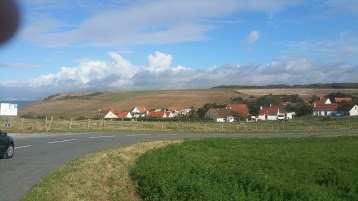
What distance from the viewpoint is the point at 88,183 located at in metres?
11.2

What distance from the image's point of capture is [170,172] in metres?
11.6

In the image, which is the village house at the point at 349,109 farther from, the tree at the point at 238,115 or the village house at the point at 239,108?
the tree at the point at 238,115

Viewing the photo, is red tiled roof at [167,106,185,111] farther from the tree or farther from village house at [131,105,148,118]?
the tree

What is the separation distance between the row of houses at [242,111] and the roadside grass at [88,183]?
2939 inches

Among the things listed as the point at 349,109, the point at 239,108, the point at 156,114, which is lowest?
the point at 156,114

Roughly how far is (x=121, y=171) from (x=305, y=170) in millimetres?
5896

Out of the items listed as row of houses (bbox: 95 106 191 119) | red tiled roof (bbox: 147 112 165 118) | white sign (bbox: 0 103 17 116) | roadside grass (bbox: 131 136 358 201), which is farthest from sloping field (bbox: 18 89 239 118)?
roadside grass (bbox: 131 136 358 201)

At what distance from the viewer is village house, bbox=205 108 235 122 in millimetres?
100775

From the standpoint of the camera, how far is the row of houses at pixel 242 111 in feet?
317

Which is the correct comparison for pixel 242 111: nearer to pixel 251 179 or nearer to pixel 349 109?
pixel 349 109

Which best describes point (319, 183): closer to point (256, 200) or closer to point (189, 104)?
point (256, 200)

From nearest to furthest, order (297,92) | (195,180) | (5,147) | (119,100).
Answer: (195,180)
(5,147)
(119,100)
(297,92)

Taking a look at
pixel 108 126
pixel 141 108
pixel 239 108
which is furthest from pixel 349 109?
pixel 108 126

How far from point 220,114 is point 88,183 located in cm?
9281
